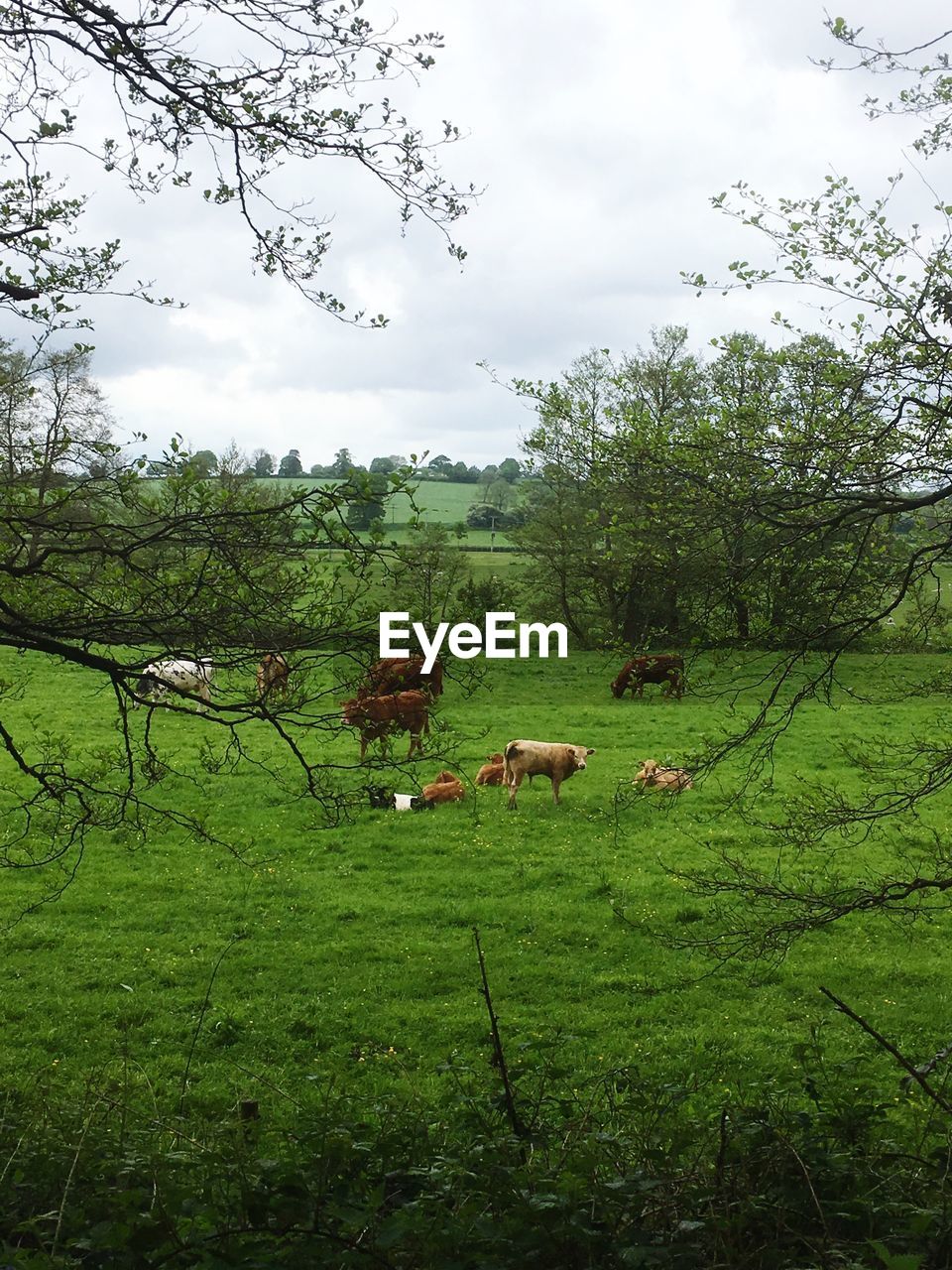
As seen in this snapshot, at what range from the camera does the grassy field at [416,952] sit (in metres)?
8.54

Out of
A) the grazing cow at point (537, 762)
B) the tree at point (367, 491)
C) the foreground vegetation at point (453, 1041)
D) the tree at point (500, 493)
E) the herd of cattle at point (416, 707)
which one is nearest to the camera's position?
the foreground vegetation at point (453, 1041)

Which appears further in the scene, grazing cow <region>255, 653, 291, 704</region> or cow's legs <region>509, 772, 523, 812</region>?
cow's legs <region>509, 772, 523, 812</region>

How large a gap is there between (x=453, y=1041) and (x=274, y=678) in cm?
429

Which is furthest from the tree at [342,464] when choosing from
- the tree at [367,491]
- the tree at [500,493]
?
the tree at [500,493]

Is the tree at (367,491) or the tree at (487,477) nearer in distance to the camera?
the tree at (367,491)

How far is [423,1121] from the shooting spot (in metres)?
4.66

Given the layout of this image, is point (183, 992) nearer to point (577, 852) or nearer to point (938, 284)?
point (577, 852)

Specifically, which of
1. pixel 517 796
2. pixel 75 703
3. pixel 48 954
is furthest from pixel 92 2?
pixel 75 703

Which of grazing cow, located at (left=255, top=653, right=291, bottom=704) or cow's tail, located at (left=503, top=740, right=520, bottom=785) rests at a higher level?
grazing cow, located at (left=255, top=653, right=291, bottom=704)

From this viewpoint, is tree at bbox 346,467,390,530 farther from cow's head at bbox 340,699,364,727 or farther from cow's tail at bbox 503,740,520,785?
cow's tail at bbox 503,740,520,785

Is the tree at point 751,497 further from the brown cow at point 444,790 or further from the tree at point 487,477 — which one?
the tree at point 487,477

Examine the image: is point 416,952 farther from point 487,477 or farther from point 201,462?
point 487,477

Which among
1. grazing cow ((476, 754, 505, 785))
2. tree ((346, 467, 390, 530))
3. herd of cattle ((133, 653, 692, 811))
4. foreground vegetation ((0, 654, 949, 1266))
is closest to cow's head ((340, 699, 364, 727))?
herd of cattle ((133, 653, 692, 811))

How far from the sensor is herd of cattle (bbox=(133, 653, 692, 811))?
6.36 metres
